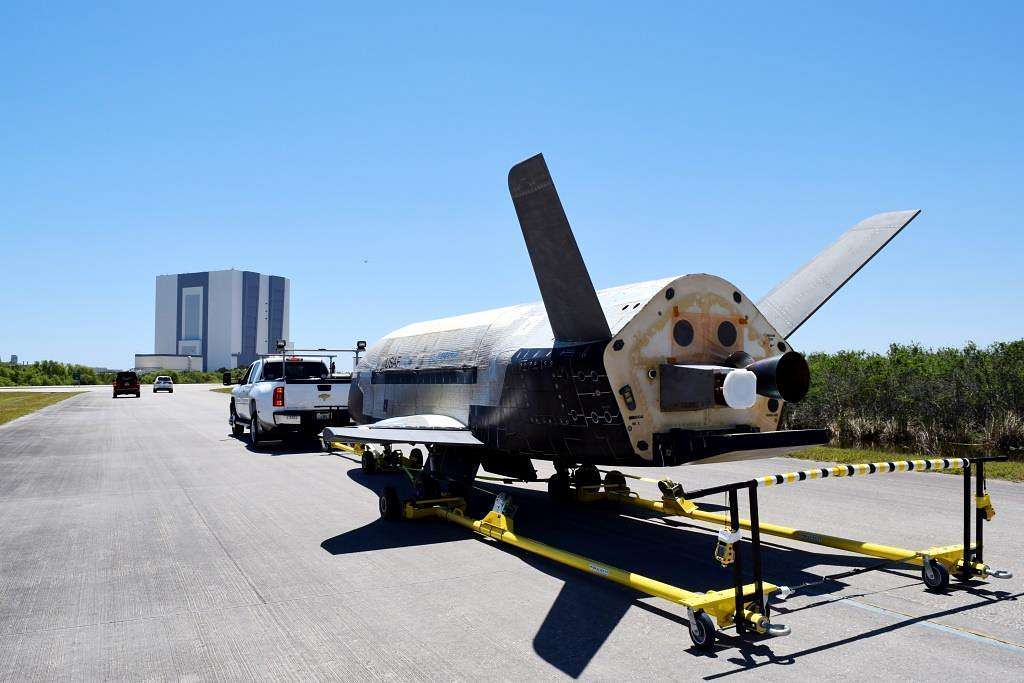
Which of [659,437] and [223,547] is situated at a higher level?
[659,437]

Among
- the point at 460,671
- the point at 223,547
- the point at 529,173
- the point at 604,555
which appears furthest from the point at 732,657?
the point at 223,547

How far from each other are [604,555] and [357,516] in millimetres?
3737

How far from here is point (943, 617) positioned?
5.33 metres

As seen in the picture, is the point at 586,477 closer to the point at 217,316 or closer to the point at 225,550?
the point at 225,550

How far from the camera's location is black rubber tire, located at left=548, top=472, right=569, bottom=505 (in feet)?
33.6

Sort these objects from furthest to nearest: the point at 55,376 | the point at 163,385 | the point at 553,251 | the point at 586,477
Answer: the point at 55,376, the point at 163,385, the point at 586,477, the point at 553,251

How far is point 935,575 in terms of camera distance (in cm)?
598

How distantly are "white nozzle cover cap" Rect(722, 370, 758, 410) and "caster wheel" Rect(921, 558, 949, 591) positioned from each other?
198 centimetres

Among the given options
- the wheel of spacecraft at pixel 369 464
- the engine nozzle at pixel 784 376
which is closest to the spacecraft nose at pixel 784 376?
the engine nozzle at pixel 784 376

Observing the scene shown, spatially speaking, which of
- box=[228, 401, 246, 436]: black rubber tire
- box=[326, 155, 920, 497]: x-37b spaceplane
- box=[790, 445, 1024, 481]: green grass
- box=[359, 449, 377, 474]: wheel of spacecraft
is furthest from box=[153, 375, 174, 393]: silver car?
box=[326, 155, 920, 497]: x-37b spaceplane

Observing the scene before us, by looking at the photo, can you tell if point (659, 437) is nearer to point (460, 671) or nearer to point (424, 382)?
point (460, 671)

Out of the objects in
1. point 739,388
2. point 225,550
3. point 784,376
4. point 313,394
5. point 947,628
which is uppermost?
point 784,376

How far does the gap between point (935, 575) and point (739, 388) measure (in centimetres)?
221

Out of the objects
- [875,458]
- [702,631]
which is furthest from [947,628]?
[875,458]
